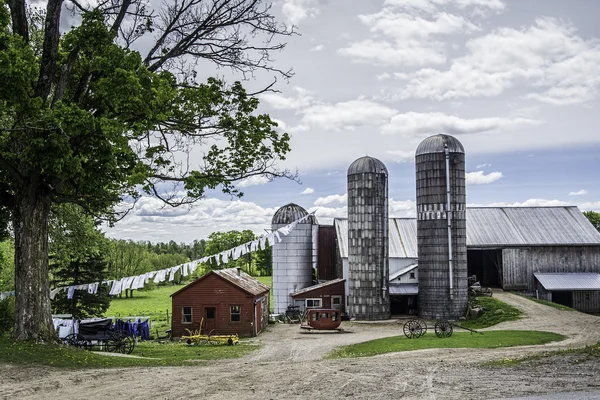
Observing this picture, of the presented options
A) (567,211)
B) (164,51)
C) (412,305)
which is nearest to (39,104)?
(164,51)

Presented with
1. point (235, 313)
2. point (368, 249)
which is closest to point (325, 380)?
point (235, 313)

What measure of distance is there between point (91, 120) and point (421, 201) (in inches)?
977

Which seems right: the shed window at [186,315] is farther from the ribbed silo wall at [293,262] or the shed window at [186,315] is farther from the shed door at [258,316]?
the ribbed silo wall at [293,262]

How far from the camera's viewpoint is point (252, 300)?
106 ft

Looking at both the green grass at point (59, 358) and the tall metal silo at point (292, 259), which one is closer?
the green grass at point (59, 358)

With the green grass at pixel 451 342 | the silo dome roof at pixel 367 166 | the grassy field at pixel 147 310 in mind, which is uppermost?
the silo dome roof at pixel 367 166

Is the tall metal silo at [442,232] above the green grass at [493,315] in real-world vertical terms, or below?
above

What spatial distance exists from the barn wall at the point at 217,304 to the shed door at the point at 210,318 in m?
0.14

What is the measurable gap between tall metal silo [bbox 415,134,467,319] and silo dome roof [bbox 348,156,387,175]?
2.85 meters

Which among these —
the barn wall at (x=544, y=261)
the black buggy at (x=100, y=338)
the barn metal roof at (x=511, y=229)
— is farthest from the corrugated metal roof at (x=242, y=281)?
the barn wall at (x=544, y=261)

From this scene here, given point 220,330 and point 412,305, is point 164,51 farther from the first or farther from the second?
point 412,305

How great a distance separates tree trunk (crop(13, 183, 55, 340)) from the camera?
57.9 feet

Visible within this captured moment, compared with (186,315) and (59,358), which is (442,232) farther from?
(59,358)

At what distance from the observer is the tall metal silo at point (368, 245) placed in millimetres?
36750
